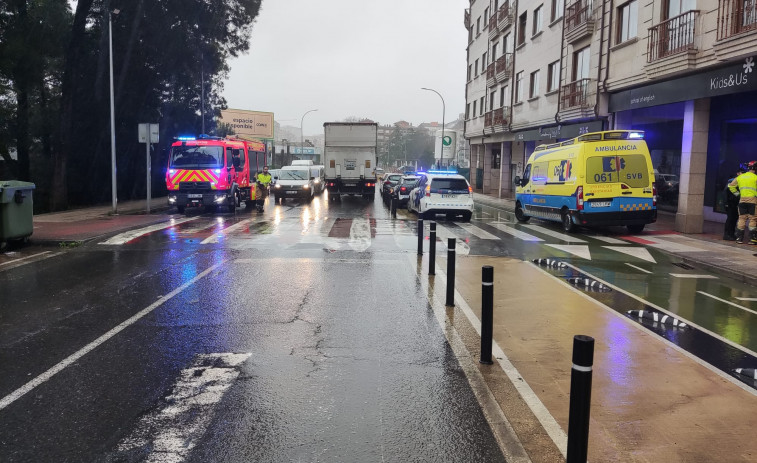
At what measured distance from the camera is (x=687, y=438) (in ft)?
12.7

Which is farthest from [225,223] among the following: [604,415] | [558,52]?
[558,52]

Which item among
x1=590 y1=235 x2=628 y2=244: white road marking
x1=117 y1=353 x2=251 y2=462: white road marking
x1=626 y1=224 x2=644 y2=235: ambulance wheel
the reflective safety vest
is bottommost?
x1=117 y1=353 x2=251 y2=462: white road marking

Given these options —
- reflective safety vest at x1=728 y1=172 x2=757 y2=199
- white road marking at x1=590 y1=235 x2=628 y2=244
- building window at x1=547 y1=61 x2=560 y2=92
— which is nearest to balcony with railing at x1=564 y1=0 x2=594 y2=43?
building window at x1=547 y1=61 x2=560 y2=92

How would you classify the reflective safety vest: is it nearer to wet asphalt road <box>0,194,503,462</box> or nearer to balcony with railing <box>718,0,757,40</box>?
balcony with railing <box>718,0,757,40</box>

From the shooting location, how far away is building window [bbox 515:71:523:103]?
103 ft

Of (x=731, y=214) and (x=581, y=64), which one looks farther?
(x=581, y=64)

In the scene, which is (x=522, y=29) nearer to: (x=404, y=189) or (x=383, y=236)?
(x=404, y=189)

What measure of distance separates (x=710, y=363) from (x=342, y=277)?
5.53 meters

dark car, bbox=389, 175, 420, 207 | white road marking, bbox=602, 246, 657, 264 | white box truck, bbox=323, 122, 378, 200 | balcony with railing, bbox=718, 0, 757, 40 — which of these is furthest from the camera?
white box truck, bbox=323, 122, 378, 200

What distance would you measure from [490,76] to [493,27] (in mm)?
3139

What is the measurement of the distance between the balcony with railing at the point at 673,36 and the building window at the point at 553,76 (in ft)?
28.3

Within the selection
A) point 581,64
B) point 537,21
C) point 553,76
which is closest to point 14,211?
point 581,64

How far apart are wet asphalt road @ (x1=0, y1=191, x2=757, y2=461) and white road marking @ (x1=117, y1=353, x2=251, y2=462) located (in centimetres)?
2

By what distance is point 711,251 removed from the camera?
13.1 meters
